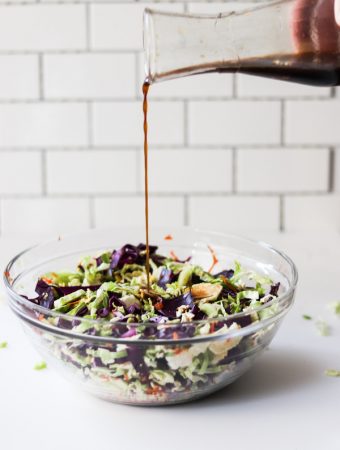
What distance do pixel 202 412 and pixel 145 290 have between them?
0.59 ft

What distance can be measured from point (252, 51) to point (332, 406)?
1.53 ft

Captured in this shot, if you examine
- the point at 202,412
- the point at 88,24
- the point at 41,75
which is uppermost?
the point at 88,24

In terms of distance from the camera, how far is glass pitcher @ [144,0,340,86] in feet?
3.09

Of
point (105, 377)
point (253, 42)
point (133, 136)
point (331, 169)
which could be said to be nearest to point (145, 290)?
point (105, 377)

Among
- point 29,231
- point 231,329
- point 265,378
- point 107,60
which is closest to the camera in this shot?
point 231,329

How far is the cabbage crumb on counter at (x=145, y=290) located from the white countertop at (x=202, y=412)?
102mm

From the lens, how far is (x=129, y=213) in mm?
1735

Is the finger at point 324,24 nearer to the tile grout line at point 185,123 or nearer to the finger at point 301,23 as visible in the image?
the finger at point 301,23

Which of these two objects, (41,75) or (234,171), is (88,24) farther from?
(234,171)

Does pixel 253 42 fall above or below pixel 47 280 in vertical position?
above

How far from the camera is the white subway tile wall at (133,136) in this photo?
1.63 metres

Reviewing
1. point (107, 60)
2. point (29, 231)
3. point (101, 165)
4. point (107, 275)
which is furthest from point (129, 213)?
point (107, 275)

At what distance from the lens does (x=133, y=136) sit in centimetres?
168

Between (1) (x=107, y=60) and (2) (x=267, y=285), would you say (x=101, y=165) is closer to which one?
(1) (x=107, y=60)
